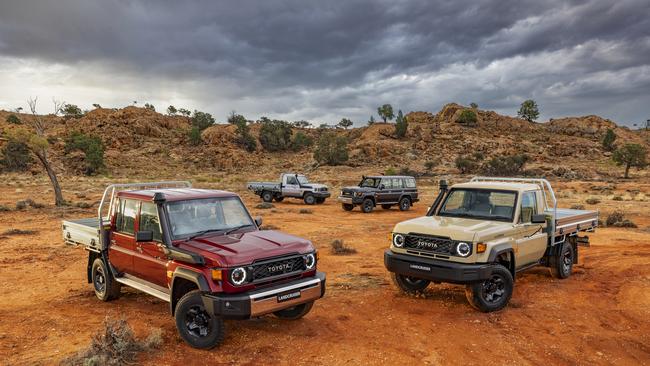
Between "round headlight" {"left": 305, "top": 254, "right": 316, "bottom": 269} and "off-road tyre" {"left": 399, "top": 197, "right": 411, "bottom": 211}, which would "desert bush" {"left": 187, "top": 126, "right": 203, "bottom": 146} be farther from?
"round headlight" {"left": 305, "top": 254, "right": 316, "bottom": 269}

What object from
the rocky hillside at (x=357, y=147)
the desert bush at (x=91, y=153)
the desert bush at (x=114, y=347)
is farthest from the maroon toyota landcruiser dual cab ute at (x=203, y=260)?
the desert bush at (x=91, y=153)

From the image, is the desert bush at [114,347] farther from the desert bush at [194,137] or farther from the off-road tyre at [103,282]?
the desert bush at [194,137]

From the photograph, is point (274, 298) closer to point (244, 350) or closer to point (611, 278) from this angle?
point (244, 350)

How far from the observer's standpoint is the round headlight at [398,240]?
7.67m

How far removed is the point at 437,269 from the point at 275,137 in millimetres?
63323

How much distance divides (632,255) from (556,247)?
408cm

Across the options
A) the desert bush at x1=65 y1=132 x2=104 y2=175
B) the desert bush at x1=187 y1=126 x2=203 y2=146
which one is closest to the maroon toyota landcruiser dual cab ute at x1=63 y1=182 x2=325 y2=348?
the desert bush at x1=65 y1=132 x2=104 y2=175

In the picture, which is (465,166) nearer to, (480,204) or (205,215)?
(480,204)

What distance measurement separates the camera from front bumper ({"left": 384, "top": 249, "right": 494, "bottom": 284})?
667cm

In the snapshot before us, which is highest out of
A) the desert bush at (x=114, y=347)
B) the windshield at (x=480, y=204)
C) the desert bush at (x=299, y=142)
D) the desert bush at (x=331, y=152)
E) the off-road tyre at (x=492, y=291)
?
the desert bush at (x=299, y=142)

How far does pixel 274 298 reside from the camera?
5.47m

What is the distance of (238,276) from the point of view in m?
5.37

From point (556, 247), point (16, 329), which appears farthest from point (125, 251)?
point (556, 247)

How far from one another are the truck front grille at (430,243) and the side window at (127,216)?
4.59 meters
